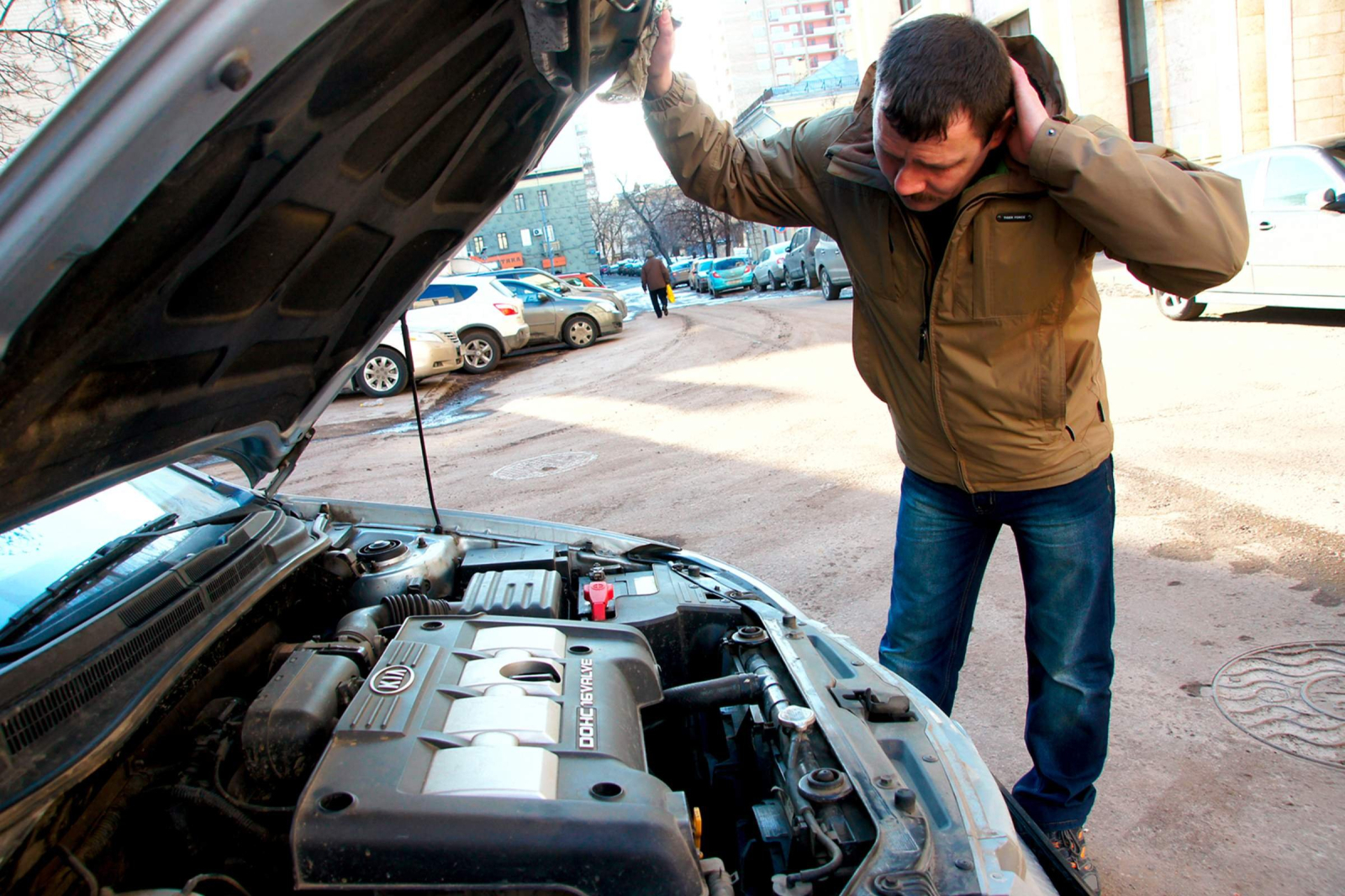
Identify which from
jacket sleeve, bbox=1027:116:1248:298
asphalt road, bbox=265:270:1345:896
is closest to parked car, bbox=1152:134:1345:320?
asphalt road, bbox=265:270:1345:896

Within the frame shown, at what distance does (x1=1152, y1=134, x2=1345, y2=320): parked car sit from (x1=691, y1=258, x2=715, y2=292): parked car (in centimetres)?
1880

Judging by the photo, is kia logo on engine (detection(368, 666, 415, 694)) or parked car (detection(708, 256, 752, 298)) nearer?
kia logo on engine (detection(368, 666, 415, 694))

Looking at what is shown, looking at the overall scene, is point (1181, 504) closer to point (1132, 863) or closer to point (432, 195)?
point (1132, 863)

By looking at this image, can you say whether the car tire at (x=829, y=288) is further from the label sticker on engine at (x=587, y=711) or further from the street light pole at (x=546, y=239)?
the street light pole at (x=546, y=239)

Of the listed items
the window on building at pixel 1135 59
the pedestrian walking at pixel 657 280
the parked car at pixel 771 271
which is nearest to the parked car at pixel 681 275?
the parked car at pixel 771 271

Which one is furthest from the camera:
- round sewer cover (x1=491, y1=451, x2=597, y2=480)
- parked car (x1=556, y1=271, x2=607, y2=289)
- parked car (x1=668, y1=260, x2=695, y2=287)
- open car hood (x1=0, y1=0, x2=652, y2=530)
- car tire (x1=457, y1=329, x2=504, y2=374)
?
parked car (x1=668, y1=260, x2=695, y2=287)

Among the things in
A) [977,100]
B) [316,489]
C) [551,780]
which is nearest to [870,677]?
[551,780]

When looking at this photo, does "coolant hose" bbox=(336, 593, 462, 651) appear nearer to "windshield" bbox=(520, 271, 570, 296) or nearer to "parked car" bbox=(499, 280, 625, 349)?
"parked car" bbox=(499, 280, 625, 349)

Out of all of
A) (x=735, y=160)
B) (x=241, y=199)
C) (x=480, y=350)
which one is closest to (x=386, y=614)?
(x=241, y=199)

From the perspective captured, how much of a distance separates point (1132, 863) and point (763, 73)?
125073mm

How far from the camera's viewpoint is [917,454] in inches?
91.7

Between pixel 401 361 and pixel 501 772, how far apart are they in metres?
11.4

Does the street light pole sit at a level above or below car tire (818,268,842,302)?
above

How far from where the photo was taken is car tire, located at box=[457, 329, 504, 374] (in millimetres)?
13344
